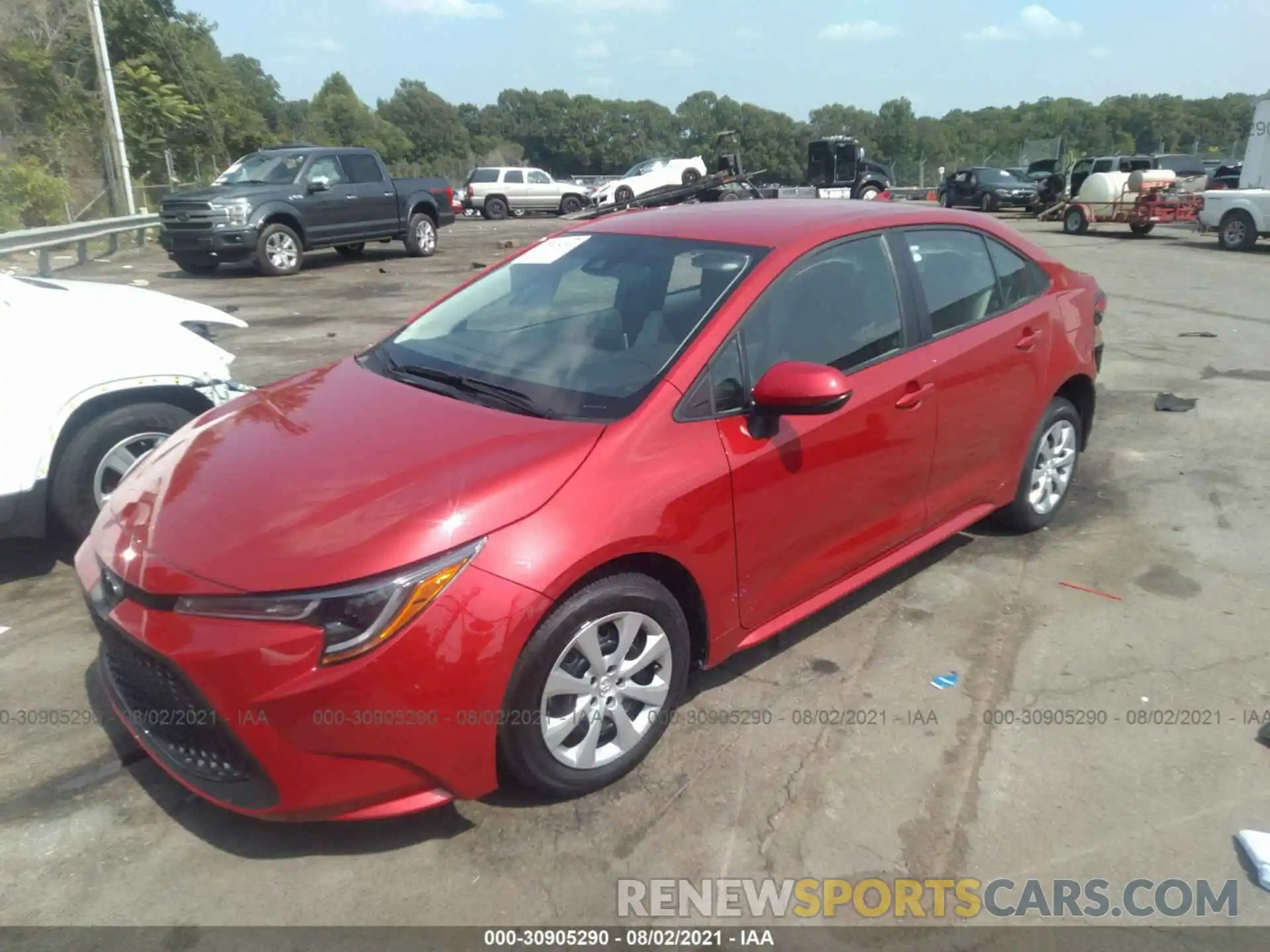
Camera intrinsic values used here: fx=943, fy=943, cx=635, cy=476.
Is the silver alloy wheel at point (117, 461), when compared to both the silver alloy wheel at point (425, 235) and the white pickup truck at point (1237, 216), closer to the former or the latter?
the silver alloy wheel at point (425, 235)

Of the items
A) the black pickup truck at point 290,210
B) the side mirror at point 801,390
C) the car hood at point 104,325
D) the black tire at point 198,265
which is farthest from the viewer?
the black tire at point 198,265

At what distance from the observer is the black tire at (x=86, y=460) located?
427cm

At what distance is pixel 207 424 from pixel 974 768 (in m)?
2.92

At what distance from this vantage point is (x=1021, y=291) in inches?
178

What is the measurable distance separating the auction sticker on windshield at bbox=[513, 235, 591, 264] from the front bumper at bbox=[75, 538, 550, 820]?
190 centimetres

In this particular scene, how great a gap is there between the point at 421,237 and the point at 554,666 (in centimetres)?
1631

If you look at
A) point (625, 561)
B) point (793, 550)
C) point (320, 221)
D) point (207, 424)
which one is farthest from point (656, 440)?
point (320, 221)

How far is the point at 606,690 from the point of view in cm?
288

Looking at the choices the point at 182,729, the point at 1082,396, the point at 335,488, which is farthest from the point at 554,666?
the point at 1082,396

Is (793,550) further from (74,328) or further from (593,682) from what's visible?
(74,328)

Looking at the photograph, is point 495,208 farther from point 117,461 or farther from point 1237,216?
point 117,461

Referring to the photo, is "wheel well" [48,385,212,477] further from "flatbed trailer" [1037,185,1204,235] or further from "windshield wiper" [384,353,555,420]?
"flatbed trailer" [1037,185,1204,235]

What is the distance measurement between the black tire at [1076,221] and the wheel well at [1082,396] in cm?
2083

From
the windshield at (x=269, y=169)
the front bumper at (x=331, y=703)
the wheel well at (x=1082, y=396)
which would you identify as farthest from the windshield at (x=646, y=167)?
the front bumper at (x=331, y=703)
